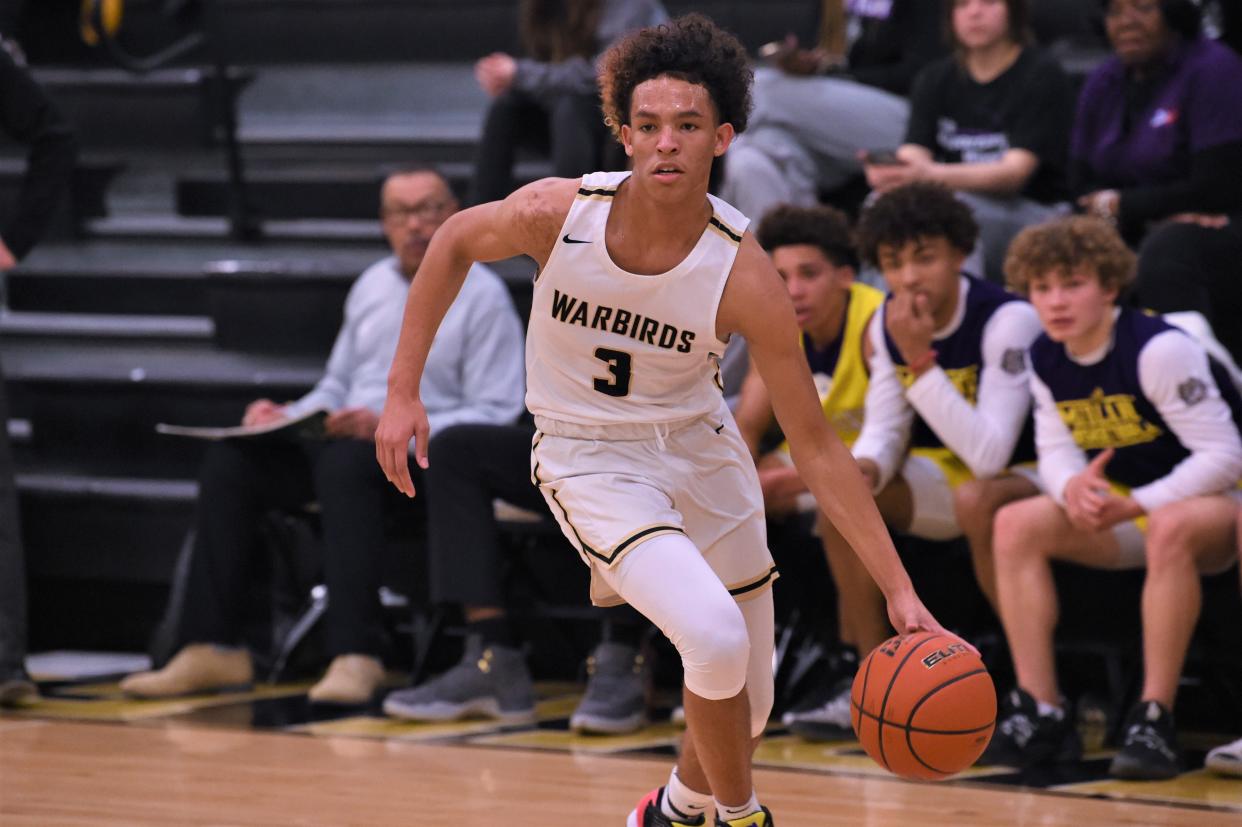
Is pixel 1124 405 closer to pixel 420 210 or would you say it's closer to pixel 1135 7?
pixel 1135 7

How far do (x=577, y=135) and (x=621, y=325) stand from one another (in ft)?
9.75

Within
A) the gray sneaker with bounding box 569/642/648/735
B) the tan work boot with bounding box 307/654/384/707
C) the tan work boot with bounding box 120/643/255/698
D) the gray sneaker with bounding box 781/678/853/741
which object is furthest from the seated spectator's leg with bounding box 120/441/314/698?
the gray sneaker with bounding box 781/678/853/741

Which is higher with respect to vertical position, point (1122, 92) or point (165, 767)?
→ point (1122, 92)

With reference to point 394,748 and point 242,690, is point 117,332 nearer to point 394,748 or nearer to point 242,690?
point 242,690

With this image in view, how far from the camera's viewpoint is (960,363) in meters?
4.91

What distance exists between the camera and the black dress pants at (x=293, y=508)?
213 inches

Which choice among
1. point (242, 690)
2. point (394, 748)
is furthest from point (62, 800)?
point (242, 690)

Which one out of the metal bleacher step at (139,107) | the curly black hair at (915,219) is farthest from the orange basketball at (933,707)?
the metal bleacher step at (139,107)

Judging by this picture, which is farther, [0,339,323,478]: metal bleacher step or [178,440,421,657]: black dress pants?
[0,339,323,478]: metal bleacher step

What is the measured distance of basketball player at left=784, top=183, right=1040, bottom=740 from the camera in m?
4.74

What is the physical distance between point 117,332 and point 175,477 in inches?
42.2

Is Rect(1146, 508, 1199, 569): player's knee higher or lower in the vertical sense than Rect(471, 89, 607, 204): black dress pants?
lower

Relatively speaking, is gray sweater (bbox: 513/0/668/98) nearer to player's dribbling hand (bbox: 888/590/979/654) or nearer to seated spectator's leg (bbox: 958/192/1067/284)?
seated spectator's leg (bbox: 958/192/1067/284)

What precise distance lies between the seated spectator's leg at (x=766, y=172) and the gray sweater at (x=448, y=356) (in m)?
0.82
